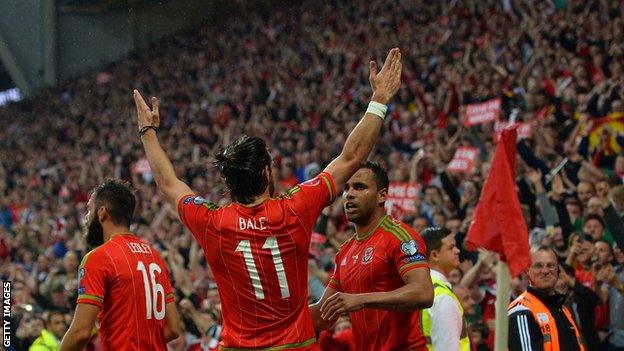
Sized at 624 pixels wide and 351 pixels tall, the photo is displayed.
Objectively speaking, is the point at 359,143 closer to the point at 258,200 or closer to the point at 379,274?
the point at 258,200

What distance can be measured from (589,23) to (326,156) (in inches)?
168

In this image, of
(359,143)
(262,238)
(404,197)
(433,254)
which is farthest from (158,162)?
(404,197)

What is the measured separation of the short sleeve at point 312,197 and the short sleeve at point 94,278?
135 centimetres

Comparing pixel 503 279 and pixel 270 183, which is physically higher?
pixel 270 183

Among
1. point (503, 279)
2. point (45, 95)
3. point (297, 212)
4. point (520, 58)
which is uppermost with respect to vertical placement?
point (45, 95)

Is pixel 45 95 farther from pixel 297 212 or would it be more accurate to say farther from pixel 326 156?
pixel 297 212

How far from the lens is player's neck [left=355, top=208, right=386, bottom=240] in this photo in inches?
216

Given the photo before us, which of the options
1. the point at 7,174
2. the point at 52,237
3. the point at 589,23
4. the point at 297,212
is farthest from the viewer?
the point at 7,174

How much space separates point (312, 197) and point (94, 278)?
4.75ft

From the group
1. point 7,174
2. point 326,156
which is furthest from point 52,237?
point 7,174

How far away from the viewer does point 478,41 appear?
691 inches

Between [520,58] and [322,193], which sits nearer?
[322,193]

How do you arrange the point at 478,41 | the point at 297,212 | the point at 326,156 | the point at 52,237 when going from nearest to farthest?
1. the point at 297,212
2. the point at 326,156
3. the point at 478,41
4. the point at 52,237

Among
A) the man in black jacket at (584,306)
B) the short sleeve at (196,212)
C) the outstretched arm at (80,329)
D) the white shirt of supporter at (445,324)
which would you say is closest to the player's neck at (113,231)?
the outstretched arm at (80,329)
